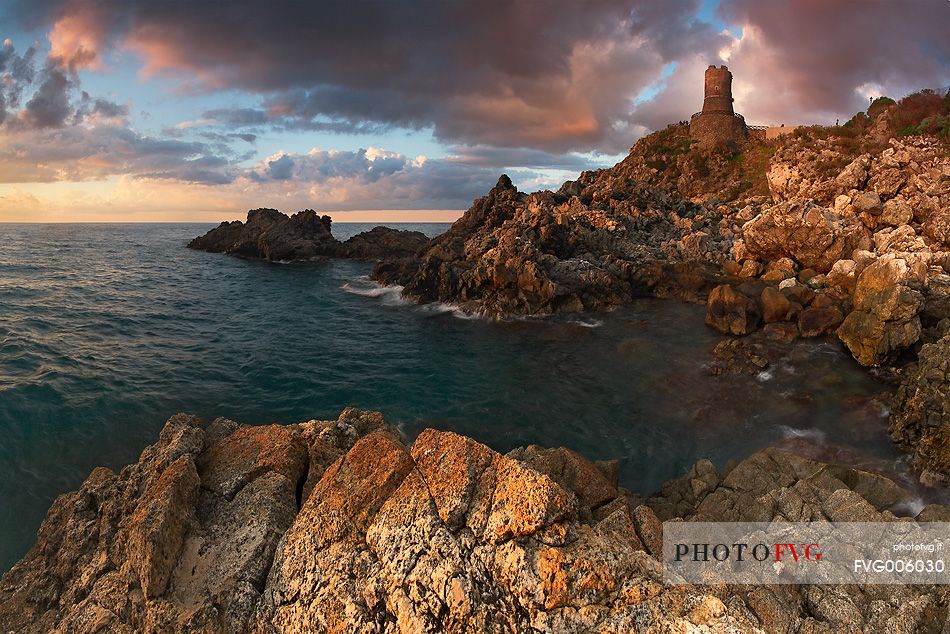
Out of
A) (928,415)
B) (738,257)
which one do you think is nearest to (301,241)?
(738,257)

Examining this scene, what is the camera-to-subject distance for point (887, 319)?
2916cm

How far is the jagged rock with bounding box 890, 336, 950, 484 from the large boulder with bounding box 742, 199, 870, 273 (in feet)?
83.6

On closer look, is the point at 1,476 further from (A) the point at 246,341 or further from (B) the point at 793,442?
(B) the point at 793,442

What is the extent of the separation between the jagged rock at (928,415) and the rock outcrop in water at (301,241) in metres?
74.2

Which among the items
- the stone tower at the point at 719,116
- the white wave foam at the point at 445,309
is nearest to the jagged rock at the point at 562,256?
the white wave foam at the point at 445,309

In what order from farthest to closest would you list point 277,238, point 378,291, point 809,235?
point 277,238 → point 378,291 → point 809,235

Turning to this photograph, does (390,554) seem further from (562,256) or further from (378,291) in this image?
(378,291)

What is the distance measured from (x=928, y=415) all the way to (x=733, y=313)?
60.6 ft

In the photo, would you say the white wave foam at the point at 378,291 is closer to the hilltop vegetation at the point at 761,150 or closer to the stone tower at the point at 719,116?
the hilltop vegetation at the point at 761,150

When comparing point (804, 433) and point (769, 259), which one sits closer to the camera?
point (804, 433)

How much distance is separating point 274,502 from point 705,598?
944 centimetres

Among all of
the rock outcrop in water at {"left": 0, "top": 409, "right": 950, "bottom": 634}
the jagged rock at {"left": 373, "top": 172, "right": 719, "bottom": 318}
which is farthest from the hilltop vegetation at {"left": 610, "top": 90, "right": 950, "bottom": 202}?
the rock outcrop in water at {"left": 0, "top": 409, "right": 950, "bottom": 634}

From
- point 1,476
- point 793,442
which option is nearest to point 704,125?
point 793,442

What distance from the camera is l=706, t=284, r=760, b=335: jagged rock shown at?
37250mm
